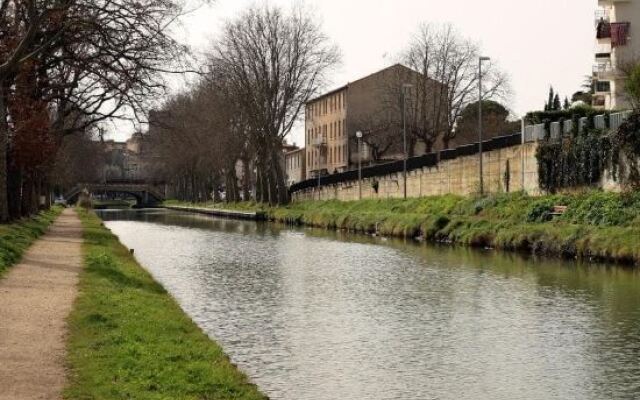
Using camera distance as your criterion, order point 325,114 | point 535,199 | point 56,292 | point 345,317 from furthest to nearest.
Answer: point 325,114 < point 535,199 < point 345,317 < point 56,292

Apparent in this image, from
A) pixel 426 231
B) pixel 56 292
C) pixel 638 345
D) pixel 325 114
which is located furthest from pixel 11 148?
pixel 325 114

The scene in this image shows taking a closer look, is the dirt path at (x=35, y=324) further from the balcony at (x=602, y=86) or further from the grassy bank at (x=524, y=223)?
the balcony at (x=602, y=86)

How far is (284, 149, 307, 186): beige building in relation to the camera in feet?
430

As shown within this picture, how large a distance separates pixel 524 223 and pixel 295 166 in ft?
332

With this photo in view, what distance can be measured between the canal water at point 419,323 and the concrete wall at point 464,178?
1266 cm

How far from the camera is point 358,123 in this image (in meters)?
99.9

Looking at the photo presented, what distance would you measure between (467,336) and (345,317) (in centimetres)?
301

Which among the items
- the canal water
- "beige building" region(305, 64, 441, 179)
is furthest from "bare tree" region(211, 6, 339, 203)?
the canal water

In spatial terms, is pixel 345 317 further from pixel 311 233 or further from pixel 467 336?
pixel 311 233

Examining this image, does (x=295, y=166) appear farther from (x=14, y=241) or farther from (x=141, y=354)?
(x=141, y=354)

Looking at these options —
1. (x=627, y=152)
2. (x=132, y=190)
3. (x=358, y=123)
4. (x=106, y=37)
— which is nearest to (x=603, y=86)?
(x=358, y=123)

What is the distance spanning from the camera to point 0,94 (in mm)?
27656

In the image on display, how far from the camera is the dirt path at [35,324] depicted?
918 centimetres

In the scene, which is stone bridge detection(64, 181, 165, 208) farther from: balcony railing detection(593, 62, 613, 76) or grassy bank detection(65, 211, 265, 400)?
grassy bank detection(65, 211, 265, 400)
